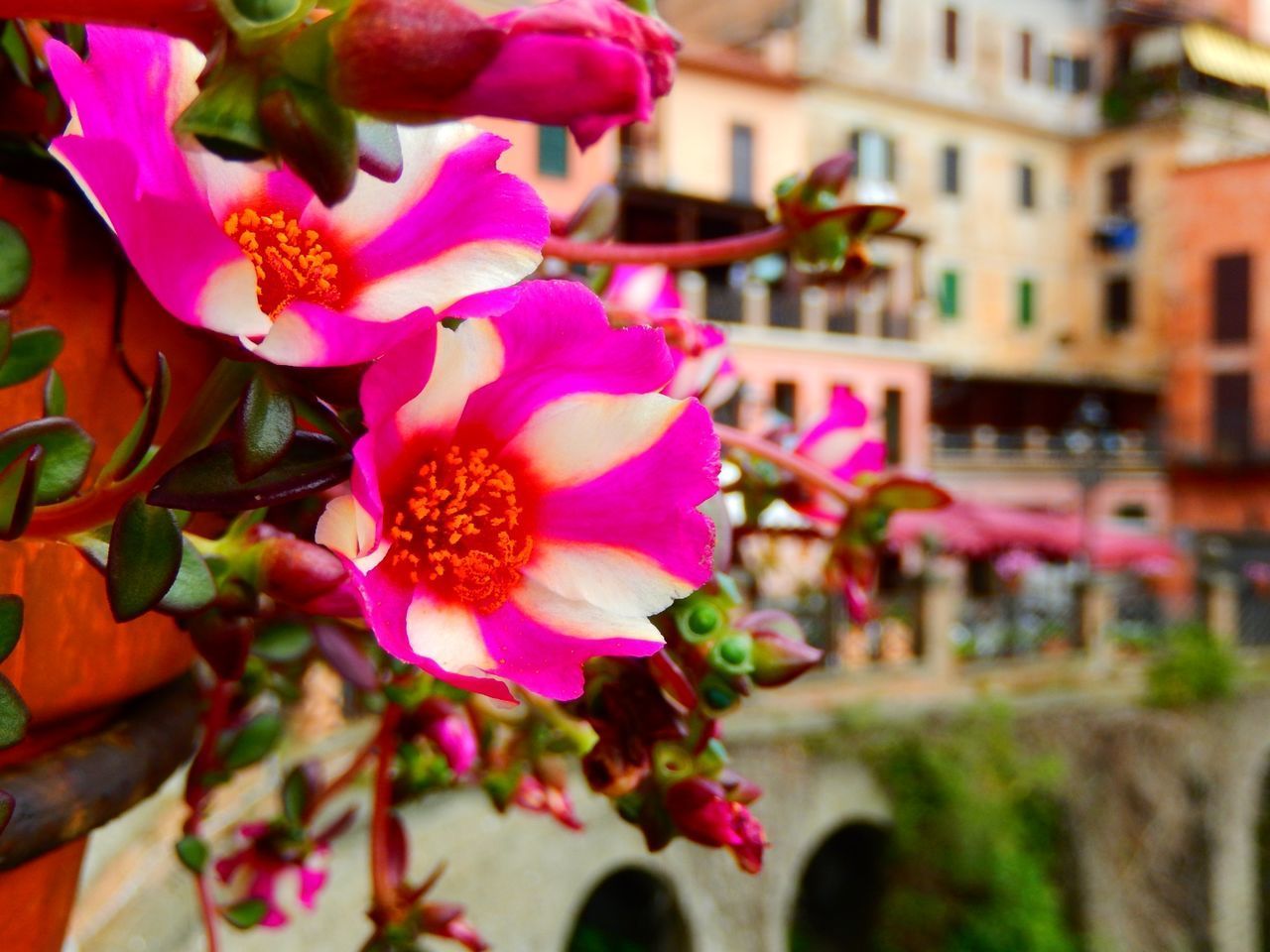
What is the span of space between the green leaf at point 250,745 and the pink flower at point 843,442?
10.4 inches

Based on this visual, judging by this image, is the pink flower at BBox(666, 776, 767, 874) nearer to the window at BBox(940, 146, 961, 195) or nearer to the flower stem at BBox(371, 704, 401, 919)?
the flower stem at BBox(371, 704, 401, 919)

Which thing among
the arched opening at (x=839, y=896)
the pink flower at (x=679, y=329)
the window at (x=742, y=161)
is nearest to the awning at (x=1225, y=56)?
the window at (x=742, y=161)

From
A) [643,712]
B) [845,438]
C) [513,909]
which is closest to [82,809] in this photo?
[643,712]

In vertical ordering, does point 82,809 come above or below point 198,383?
below

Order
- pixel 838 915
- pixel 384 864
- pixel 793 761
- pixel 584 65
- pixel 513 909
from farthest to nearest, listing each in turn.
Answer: pixel 838 915 → pixel 793 761 → pixel 513 909 → pixel 384 864 → pixel 584 65

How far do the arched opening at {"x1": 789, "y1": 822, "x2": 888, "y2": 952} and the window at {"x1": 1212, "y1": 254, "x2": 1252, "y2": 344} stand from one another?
1125cm

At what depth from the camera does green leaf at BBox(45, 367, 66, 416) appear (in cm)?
28

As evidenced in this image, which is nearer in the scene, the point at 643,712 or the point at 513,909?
the point at 643,712

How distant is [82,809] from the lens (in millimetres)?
316

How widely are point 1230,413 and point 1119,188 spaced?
3.49 m

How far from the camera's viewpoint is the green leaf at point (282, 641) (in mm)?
472

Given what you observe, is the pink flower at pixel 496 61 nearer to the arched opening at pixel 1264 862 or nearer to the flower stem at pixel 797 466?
the flower stem at pixel 797 466

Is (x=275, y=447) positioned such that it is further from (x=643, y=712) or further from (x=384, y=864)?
(x=384, y=864)

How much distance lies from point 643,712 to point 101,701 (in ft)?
0.49
